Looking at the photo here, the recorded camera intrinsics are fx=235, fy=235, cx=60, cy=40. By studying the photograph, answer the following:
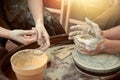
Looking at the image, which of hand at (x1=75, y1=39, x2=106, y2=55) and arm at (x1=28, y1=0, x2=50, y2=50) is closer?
hand at (x1=75, y1=39, x2=106, y2=55)

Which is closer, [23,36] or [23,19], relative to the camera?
[23,36]

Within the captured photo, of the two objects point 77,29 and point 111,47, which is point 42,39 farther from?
point 111,47

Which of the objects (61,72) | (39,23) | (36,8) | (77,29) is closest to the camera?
(61,72)

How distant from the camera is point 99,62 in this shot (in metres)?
1.29

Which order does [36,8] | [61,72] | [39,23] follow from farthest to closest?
[36,8]
[39,23]
[61,72]

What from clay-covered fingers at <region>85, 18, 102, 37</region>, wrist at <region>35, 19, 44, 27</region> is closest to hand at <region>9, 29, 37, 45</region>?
wrist at <region>35, 19, 44, 27</region>

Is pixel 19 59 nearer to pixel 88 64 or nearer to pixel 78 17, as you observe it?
pixel 88 64

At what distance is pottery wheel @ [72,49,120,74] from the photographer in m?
1.26

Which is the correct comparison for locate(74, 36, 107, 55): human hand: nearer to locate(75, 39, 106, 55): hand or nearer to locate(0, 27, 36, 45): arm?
locate(75, 39, 106, 55): hand

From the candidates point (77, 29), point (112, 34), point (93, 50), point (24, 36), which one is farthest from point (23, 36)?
point (112, 34)

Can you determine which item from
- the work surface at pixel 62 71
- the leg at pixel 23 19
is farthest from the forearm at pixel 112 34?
the leg at pixel 23 19

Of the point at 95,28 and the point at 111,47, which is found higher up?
the point at 95,28

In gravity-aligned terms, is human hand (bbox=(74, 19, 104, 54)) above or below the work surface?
above

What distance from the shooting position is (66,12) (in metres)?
2.79
